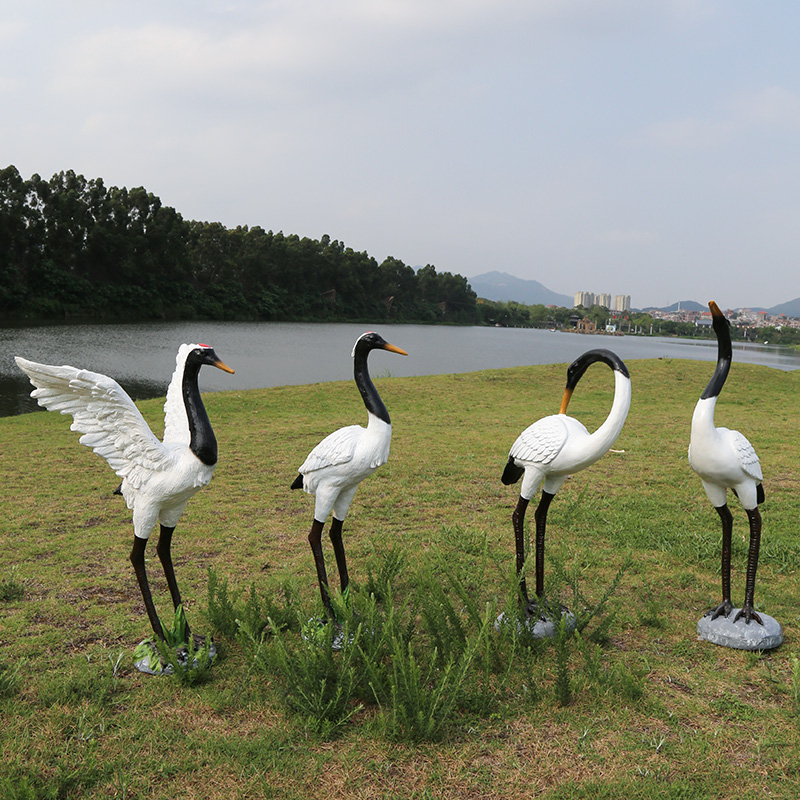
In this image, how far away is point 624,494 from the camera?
291 inches

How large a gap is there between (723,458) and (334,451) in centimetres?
231

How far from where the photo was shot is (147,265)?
44.0m

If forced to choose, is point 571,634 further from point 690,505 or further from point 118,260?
point 118,260

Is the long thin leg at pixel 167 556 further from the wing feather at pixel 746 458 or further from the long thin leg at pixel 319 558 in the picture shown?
the wing feather at pixel 746 458

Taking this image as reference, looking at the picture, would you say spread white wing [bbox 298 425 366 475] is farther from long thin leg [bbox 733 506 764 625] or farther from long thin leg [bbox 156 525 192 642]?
long thin leg [bbox 733 506 764 625]

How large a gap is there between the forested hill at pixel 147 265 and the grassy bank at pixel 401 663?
118 feet

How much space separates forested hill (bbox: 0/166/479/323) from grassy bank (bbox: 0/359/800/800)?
3595 centimetres

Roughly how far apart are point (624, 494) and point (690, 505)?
Answer: 737mm

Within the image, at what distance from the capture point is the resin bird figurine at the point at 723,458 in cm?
362

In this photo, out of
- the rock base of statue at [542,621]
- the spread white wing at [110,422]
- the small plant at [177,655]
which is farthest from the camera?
the rock base of statue at [542,621]

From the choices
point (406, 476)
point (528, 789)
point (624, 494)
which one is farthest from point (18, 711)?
point (624, 494)

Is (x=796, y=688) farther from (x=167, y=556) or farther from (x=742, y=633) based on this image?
(x=167, y=556)

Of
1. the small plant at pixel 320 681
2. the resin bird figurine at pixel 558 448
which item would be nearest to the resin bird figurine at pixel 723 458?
the resin bird figurine at pixel 558 448

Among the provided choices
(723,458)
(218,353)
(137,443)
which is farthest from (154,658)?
(218,353)
